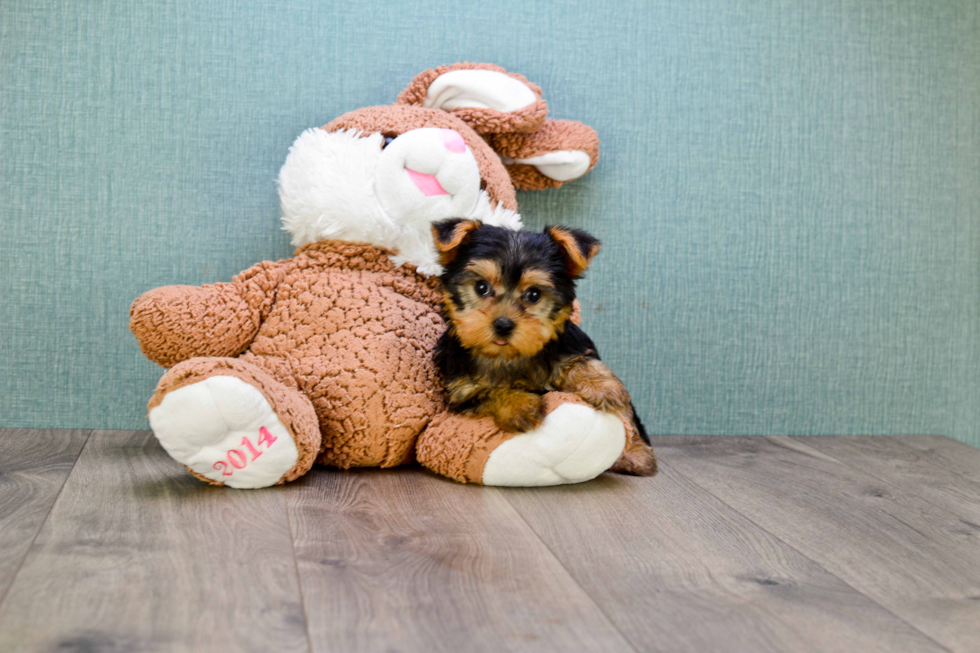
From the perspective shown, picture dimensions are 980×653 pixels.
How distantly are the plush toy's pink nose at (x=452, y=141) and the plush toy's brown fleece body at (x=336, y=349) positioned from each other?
0.31 metres

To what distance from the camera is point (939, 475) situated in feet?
6.63

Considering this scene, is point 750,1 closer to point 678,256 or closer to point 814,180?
point 814,180

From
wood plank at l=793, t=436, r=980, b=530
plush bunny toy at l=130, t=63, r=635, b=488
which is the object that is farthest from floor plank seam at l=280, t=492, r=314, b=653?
wood plank at l=793, t=436, r=980, b=530

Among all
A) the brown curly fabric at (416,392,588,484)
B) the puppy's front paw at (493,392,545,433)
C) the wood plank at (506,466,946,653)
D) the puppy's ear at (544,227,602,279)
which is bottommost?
the wood plank at (506,466,946,653)

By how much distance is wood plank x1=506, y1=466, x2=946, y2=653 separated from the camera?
1.06 metres

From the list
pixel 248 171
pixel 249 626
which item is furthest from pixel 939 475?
pixel 248 171

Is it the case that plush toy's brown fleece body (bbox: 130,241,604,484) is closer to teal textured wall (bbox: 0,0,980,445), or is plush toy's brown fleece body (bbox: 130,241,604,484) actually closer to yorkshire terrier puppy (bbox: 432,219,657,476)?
yorkshire terrier puppy (bbox: 432,219,657,476)

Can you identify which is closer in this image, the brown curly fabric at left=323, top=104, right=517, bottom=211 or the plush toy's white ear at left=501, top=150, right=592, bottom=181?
the brown curly fabric at left=323, top=104, right=517, bottom=211

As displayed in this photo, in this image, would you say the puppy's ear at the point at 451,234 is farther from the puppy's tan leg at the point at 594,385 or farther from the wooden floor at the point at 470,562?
the wooden floor at the point at 470,562

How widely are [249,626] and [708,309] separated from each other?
1658 mm

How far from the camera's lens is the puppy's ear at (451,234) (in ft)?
5.33

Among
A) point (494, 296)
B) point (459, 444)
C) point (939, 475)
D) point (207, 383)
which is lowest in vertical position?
point (939, 475)

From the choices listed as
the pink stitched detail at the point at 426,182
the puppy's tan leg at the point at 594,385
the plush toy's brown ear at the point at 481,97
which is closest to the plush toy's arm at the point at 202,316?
the pink stitched detail at the point at 426,182

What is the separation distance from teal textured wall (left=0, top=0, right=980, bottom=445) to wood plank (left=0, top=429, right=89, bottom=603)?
12 cm
